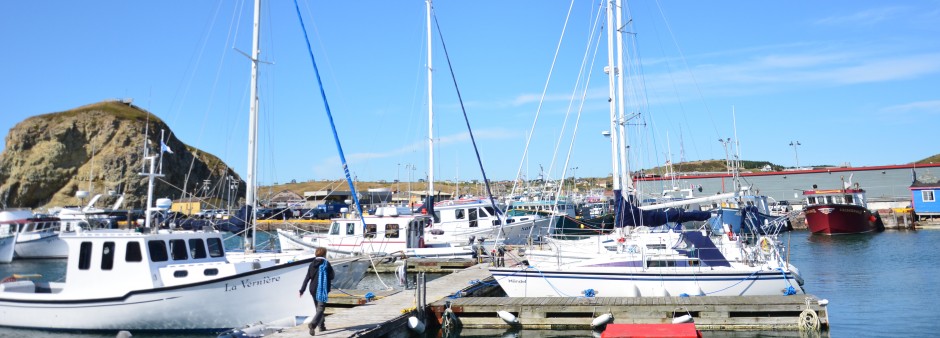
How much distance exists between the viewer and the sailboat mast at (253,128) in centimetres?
2433

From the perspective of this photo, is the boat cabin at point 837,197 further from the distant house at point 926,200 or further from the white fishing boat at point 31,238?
the white fishing boat at point 31,238

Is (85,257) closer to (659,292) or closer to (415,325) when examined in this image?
(415,325)

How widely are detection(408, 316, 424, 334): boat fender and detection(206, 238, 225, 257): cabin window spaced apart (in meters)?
6.54

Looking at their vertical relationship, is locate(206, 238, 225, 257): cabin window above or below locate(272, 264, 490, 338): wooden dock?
above

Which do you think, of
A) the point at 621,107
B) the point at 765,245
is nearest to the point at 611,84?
the point at 621,107

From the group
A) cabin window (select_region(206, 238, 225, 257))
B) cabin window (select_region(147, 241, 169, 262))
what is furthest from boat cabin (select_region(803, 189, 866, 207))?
cabin window (select_region(147, 241, 169, 262))

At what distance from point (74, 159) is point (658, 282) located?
365ft

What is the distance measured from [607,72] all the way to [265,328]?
58.0ft

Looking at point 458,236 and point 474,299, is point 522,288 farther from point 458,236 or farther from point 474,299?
point 458,236

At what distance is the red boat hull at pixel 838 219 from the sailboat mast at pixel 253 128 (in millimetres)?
47585

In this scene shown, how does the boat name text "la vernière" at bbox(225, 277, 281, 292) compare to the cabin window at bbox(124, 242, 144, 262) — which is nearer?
the boat name text "la vernière" at bbox(225, 277, 281, 292)

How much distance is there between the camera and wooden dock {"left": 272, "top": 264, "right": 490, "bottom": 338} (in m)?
14.0

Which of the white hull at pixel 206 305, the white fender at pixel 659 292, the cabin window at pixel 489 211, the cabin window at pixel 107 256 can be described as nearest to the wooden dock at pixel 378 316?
the white hull at pixel 206 305

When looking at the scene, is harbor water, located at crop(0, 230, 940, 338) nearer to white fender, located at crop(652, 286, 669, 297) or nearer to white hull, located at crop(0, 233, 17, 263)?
white hull, located at crop(0, 233, 17, 263)
